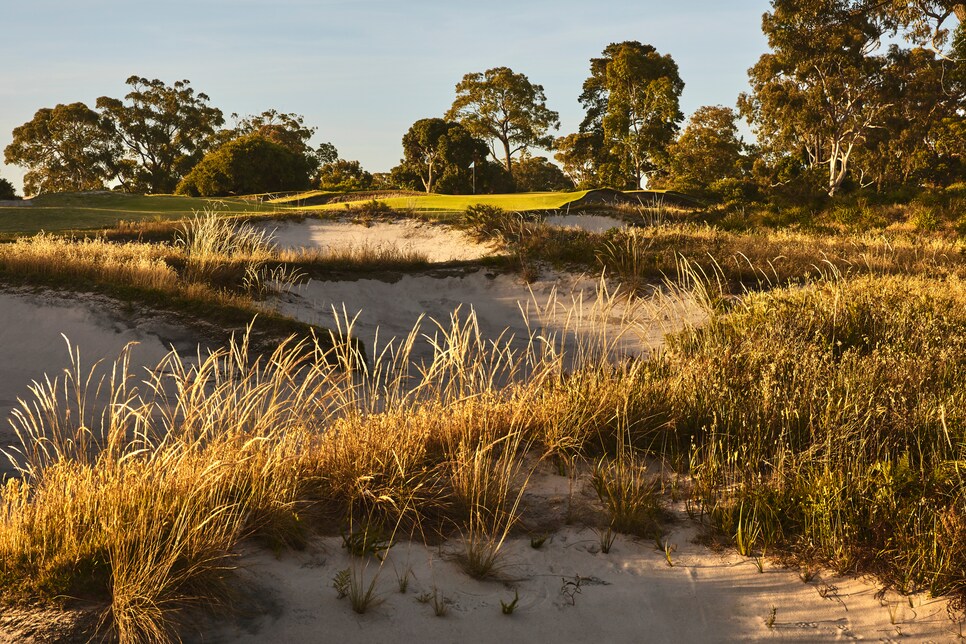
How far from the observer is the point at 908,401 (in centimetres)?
587

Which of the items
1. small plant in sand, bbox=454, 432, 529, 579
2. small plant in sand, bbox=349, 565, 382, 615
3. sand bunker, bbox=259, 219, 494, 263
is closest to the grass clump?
small plant in sand, bbox=454, 432, 529, 579

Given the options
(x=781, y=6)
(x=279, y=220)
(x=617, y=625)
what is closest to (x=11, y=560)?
(x=617, y=625)

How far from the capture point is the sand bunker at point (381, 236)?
20500mm

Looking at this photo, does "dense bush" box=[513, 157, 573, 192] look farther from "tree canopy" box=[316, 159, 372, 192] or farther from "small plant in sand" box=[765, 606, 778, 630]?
"small plant in sand" box=[765, 606, 778, 630]

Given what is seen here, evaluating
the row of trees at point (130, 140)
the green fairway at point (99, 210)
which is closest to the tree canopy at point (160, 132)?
the row of trees at point (130, 140)

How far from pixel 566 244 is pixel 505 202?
47.7 feet

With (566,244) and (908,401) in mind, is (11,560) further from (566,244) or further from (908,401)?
(566,244)

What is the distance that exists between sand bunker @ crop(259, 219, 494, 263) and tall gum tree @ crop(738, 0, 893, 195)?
76.1ft

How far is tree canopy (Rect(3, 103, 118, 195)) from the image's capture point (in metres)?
56.1

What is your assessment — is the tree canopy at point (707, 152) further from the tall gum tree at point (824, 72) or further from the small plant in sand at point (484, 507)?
the small plant in sand at point (484, 507)

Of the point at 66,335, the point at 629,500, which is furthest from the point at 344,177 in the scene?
the point at 629,500

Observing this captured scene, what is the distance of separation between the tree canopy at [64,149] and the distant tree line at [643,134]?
0.32ft

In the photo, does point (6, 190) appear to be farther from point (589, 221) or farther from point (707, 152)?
point (707, 152)

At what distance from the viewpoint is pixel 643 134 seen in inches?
1932
